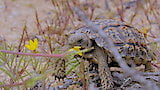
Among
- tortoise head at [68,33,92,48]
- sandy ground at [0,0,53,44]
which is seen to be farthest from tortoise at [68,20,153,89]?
sandy ground at [0,0,53,44]

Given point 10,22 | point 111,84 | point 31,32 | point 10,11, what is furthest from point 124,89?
point 10,11

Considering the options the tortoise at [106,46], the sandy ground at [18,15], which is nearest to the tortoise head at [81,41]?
the tortoise at [106,46]

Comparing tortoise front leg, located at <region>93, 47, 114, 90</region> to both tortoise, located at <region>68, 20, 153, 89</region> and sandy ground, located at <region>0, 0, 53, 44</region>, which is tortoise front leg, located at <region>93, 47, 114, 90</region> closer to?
tortoise, located at <region>68, 20, 153, 89</region>

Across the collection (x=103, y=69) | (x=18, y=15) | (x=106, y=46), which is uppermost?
(x=18, y=15)

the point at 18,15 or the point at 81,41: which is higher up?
the point at 18,15

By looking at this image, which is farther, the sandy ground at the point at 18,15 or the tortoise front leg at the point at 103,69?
the sandy ground at the point at 18,15

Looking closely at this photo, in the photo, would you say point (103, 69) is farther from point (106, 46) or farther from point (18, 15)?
point (18, 15)

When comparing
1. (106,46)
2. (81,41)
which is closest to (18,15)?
(81,41)

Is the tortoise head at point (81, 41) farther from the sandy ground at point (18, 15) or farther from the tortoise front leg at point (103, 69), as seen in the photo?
the sandy ground at point (18, 15)

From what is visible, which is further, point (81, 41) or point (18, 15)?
point (18, 15)
